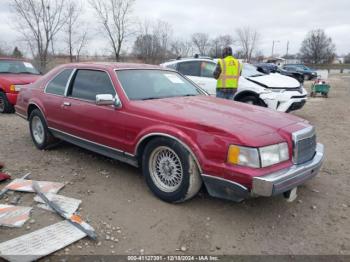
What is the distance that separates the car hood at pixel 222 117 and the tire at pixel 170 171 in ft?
1.00

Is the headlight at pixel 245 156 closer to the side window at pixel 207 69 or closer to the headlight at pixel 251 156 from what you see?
the headlight at pixel 251 156

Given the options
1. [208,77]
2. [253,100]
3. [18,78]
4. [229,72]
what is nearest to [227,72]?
[229,72]

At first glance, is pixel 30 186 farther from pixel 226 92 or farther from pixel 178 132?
pixel 226 92

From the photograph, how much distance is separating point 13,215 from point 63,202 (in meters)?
0.52

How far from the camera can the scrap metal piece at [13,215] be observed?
3.16m

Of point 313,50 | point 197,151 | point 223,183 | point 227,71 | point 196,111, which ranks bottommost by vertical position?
point 223,183

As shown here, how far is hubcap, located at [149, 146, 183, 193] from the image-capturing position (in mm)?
3527

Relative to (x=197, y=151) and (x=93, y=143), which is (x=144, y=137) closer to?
(x=197, y=151)

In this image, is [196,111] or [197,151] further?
[196,111]

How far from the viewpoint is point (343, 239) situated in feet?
10.1

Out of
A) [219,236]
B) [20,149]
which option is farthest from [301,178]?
[20,149]

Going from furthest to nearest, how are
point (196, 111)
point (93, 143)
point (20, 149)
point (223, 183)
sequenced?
point (20, 149), point (93, 143), point (196, 111), point (223, 183)

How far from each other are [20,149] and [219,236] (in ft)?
13.7

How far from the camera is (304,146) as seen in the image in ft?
11.4
